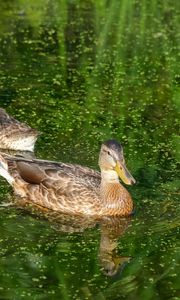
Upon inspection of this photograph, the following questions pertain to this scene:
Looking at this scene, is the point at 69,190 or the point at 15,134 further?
the point at 15,134

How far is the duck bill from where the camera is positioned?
9.73 m

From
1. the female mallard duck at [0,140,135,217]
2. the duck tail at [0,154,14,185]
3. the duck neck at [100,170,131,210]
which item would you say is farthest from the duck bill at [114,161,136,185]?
the duck tail at [0,154,14,185]

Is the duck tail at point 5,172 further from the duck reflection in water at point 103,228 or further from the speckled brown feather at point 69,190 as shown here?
the duck reflection in water at point 103,228

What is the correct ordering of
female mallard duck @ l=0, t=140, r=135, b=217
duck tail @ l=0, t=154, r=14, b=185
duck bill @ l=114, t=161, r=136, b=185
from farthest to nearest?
duck tail @ l=0, t=154, r=14, b=185, female mallard duck @ l=0, t=140, r=135, b=217, duck bill @ l=114, t=161, r=136, b=185

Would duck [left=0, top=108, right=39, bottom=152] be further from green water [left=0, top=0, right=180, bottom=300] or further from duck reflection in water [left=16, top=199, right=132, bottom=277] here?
duck reflection in water [left=16, top=199, right=132, bottom=277]

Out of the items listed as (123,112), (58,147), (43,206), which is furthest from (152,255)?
(123,112)

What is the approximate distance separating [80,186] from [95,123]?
2021 mm

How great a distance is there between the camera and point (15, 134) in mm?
11258

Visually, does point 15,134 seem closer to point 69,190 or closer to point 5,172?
point 5,172

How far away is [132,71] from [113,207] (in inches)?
172

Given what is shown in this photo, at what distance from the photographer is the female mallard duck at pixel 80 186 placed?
9875mm

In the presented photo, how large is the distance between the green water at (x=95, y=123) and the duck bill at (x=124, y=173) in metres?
0.29

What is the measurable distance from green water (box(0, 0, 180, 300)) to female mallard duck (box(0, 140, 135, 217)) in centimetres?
19

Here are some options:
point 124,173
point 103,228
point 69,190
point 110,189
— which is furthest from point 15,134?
point 103,228
